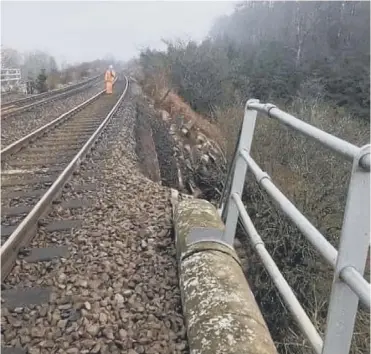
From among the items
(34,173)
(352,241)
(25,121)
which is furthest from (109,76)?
(352,241)

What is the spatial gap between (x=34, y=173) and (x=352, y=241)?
21.6 feet

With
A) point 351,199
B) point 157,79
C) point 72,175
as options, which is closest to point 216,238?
point 351,199

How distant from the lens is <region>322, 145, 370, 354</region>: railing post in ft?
3.73

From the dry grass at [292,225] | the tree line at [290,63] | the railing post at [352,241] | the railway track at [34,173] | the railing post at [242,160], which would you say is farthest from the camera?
the tree line at [290,63]

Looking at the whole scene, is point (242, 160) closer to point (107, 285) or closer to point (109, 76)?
point (107, 285)

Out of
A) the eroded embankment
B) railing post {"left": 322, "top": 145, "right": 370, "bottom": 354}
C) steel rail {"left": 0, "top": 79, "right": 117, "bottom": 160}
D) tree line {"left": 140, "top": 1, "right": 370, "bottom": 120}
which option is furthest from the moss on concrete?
tree line {"left": 140, "top": 1, "right": 370, "bottom": 120}

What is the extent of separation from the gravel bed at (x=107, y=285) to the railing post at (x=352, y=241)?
165 cm

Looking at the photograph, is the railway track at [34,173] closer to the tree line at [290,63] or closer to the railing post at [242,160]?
the railing post at [242,160]

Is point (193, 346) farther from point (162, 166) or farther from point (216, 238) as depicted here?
point (162, 166)

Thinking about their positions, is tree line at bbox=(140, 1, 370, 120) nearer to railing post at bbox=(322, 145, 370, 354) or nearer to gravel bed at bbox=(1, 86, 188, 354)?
gravel bed at bbox=(1, 86, 188, 354)

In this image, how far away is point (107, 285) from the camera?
136 inches

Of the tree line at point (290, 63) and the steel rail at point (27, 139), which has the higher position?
the tree line at point (290, 63)

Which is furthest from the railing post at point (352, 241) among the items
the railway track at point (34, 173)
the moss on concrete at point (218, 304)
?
the railway track at point (34, 173)

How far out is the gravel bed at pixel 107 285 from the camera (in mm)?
2793
